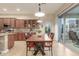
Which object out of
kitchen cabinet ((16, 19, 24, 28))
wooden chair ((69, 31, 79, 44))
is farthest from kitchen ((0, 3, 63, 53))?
wooden chair ((69, 31, 79, 44))

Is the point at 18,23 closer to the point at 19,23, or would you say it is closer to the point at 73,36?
the point at 19,23

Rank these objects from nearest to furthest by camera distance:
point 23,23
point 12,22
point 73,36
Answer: point 73,36
point 12,22
point 23,23

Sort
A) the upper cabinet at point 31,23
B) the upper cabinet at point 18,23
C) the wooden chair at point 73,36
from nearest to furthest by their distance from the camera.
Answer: the wooden chair at point 73,36 → the upper cabinet at point 18,23 → the upper cabinet at point 31,23

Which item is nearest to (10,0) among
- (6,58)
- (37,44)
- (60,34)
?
(6,58)

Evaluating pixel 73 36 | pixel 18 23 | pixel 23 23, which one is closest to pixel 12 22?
pixel 18 23

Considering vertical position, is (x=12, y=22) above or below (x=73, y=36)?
above

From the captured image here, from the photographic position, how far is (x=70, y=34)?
9289mm

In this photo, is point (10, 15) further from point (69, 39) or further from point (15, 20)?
point (69, 39)

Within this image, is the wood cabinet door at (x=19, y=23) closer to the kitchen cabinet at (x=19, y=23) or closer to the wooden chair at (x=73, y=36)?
the kitchen cabinet at (x=19, y=23)

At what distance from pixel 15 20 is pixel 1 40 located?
6.94 meters

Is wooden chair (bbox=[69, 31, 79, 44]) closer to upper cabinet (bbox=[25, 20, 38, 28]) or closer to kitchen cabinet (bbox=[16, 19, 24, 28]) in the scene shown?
upper cabinet (bbox=[25, 20, 38, 28])

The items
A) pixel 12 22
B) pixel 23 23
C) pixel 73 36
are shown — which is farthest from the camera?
pixel 23 23

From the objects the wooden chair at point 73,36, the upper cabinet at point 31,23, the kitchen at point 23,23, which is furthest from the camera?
the upper cabinet at point 31,23

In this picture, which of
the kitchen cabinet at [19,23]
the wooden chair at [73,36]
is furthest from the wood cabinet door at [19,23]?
the wooden chair at [73,36]
